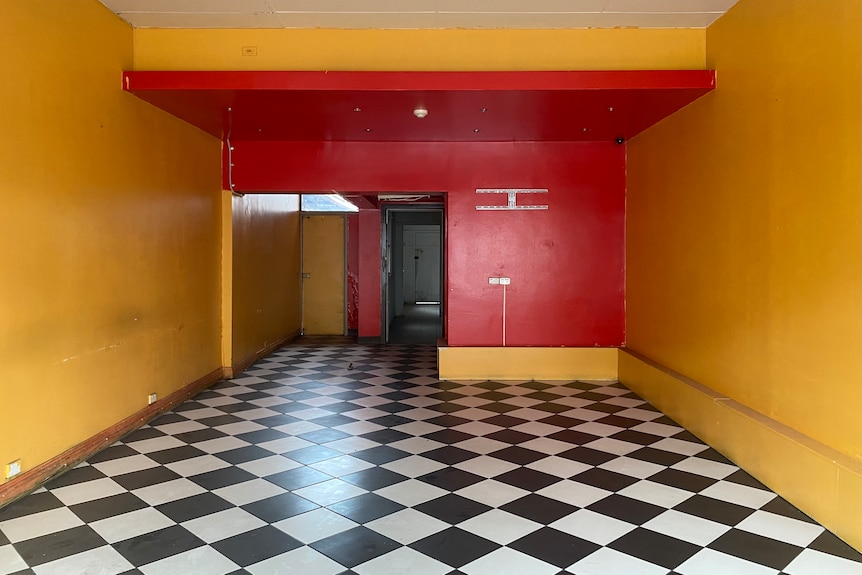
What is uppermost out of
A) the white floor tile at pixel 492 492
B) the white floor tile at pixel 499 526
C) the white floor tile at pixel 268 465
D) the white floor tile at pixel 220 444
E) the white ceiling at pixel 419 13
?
the white ceiling at pixel 419 13

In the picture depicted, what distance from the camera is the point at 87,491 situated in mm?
3570

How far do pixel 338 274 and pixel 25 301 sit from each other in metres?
7.09

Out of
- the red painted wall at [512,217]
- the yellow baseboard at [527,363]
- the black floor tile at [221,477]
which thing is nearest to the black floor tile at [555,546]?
the black floor tile at [221,477]

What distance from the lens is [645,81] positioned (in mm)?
4594

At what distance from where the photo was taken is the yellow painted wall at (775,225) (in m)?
3.11

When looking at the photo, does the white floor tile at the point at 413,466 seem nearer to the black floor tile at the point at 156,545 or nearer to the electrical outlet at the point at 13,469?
the black floor tile at the point at 156,545

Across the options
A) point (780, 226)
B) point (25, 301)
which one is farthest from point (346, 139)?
point (780, 226)

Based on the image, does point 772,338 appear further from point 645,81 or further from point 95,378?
point 95,378

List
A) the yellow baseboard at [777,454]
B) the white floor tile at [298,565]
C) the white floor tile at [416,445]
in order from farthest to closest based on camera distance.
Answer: the white floor tile at [416,445], the yellow baseboard at [777,454], the white floor tile at [298,565]

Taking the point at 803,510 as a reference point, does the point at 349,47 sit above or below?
above

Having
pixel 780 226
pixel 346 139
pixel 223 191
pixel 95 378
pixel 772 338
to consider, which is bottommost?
pixel 95 378

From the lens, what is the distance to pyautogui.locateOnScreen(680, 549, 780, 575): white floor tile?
8.68ft

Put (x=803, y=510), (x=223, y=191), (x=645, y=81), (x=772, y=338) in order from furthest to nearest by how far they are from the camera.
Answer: (x=223, y=191) → (x=645, y=81) → (x=772, y=338) → (x=803, y=510)

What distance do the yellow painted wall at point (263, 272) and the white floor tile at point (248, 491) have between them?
11.3 feet
